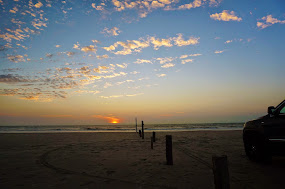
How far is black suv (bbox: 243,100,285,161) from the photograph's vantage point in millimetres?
6219

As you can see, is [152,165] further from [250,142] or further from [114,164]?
[250,142]

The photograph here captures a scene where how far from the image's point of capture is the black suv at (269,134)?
622 cm

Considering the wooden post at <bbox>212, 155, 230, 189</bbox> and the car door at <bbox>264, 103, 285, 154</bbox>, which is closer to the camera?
the wooden post at <bbox>212, 155, 230, 189</bbox>

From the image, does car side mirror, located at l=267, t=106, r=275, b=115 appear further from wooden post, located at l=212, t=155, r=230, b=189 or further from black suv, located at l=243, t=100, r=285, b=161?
wooden post, located at l=212, t=155, r=230, b=189

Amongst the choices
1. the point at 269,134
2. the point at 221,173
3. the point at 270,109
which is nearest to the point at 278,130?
the point at 269,134

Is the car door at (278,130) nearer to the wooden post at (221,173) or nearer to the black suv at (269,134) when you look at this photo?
the black suv at (269,134)

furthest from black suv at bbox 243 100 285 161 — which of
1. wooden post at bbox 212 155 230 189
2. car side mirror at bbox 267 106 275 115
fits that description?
wooden post at bbox 212 155 230 189

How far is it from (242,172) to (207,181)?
5.67ft

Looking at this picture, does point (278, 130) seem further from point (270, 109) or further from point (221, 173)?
point (221, 173)

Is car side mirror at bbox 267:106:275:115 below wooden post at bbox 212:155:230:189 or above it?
above

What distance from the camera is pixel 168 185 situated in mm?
5367

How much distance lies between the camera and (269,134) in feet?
21.2

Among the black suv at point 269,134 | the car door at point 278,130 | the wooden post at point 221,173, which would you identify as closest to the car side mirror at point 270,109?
the black suv at point 269,134

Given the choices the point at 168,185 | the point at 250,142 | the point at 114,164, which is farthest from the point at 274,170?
the point at 114,164
